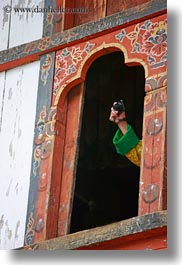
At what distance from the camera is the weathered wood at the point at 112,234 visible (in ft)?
13.5

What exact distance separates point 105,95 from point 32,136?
81 cm

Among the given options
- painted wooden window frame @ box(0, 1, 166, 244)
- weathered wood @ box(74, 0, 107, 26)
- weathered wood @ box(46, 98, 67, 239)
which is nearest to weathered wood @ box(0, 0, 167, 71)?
painted wooden window frame @ box(0, 1, 166, 244)

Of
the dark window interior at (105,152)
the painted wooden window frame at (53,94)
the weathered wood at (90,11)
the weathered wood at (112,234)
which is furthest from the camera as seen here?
the dark window interior at (105,152)

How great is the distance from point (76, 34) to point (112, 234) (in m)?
0.79

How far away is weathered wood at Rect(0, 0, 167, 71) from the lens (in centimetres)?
448

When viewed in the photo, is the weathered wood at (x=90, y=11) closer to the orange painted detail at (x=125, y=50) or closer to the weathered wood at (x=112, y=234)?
the orange painted detail at (x=125, y=50)

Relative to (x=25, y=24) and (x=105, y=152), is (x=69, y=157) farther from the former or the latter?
(x=105, y=152)

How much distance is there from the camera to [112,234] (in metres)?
4.18

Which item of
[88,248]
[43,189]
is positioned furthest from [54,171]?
[88,248]

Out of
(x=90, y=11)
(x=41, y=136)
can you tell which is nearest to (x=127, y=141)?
(x=41, y=136)

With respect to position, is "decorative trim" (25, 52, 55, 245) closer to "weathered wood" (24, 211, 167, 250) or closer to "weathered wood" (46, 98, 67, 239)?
"weathered wood" (46, 98, 67, 239)

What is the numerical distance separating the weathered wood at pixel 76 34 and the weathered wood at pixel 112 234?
0.71 metres

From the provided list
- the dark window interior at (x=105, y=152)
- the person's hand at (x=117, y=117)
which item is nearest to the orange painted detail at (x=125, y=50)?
the person's hand at (x=117, y=117)

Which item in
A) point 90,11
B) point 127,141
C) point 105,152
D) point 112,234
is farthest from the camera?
point 105,152
